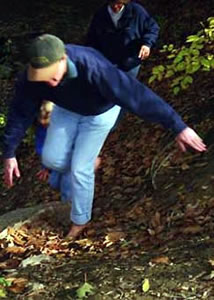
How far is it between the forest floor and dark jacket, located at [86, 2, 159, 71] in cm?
110

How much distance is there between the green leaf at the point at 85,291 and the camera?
4512 mm

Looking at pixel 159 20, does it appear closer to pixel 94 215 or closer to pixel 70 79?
pixel 94 215

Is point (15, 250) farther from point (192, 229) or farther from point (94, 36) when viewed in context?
point (94, 36)

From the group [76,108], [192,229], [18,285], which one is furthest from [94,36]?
[18,285]

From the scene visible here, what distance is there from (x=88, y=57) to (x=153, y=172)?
2.61m

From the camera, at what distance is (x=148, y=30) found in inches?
282

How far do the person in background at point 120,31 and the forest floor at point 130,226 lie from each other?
1.11 metres

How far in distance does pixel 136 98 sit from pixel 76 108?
666 millimetres

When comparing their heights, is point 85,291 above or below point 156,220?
above

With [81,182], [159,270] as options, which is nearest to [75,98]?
[81,182]

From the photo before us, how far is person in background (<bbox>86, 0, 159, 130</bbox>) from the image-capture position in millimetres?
7117

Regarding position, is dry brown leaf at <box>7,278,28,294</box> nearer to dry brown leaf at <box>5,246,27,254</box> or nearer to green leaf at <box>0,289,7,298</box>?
green leaf at <box>0,289,7,298</box>

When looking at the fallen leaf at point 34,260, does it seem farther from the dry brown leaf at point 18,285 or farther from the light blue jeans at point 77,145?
the light blue jeans at point 77,145

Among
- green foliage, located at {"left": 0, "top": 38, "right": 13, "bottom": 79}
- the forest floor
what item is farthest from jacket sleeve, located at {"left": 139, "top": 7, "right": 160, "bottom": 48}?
green foliage, located at {"left": 0, "top": 38, "right": 13, "bottom": 79}
